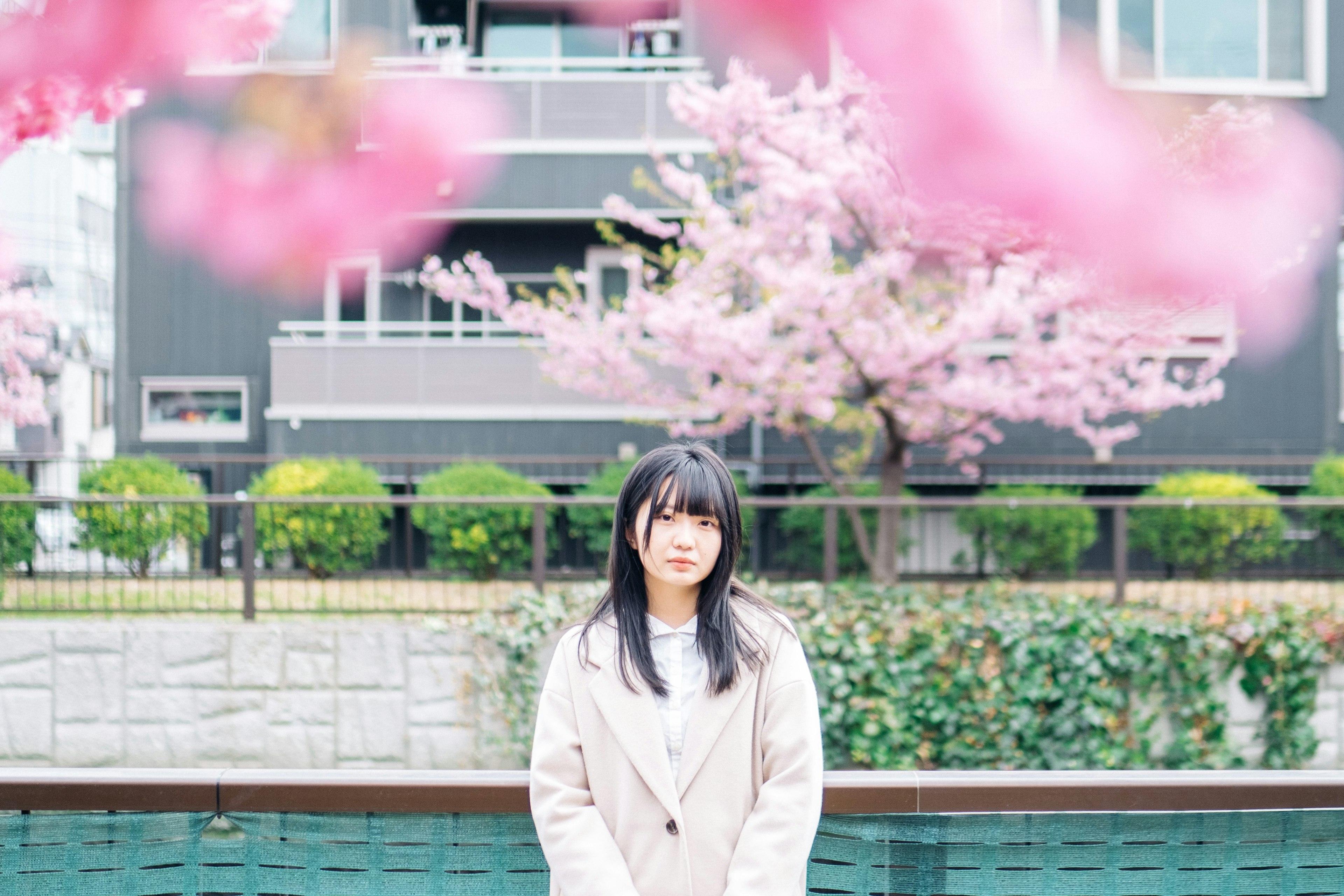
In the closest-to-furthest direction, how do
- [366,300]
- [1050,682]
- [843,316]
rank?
[1050,682], [843,316], [366,300]

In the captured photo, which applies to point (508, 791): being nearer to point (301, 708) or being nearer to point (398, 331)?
point (301, 708)

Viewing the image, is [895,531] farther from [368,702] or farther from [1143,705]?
[368,702]

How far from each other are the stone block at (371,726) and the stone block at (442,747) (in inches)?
2.7

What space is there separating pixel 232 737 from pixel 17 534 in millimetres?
1888

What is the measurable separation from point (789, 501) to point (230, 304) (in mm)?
7810

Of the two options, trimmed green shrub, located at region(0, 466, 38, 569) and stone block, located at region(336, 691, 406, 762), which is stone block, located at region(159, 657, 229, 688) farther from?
trimmed green shrub, located at region(0, 466, 38, 569)

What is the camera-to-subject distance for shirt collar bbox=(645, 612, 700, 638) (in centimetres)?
162

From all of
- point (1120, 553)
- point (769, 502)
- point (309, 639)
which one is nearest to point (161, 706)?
point (309, 639)

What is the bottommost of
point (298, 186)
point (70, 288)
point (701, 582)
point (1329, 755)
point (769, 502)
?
point (1329, 755)

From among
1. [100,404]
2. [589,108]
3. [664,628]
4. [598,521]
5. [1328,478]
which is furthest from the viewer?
[100,404]

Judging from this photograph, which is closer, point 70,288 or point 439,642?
point 439,642

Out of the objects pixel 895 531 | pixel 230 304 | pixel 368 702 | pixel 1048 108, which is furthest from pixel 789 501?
pixel 230 304

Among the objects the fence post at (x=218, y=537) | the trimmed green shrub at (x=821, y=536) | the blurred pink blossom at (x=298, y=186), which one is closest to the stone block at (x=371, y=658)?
the fence post at (x=218, y=537)

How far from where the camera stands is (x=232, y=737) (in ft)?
17.1
